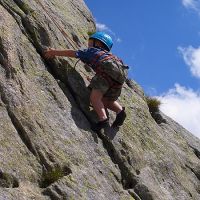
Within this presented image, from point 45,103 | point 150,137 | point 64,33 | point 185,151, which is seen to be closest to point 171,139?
point 185,151

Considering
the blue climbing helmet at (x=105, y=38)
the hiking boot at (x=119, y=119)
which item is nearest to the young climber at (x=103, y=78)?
the hiking boot at (x=119, y=119)

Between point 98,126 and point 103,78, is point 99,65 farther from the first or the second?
point 98,126

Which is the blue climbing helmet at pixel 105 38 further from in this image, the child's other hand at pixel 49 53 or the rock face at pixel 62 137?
the child's other hand at pixel 49 53

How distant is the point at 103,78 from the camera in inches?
520

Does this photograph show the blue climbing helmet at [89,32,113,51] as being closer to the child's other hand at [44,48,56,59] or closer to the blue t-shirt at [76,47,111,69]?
the blue t-shirt at [76,47,111,69]

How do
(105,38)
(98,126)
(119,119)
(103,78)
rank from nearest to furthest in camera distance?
(98,126) < (103,78) < (119,119) < (105,38)

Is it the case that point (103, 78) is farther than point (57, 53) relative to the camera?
Yes

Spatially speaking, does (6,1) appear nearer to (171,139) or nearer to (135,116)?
(135,116)

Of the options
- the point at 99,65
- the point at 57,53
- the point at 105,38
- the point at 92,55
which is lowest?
the point at 57,53

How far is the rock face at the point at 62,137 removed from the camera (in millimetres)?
10281

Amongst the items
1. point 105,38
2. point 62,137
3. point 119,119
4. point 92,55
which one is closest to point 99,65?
point 92,55

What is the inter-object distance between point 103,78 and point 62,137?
240cm

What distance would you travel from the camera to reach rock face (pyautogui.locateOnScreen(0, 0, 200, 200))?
1028 centimetres

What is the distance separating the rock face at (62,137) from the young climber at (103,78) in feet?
1.02
